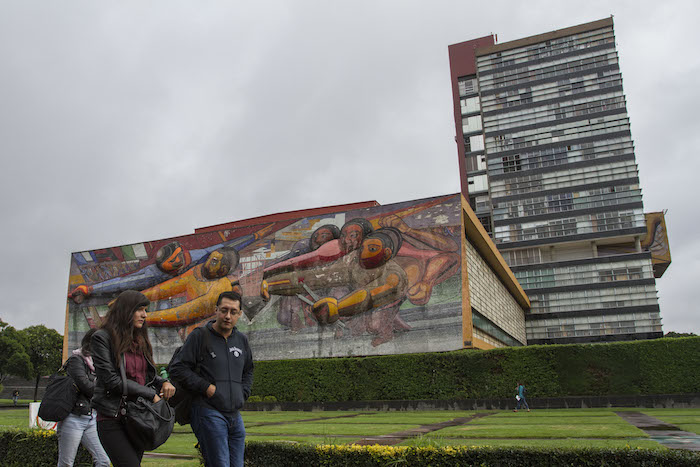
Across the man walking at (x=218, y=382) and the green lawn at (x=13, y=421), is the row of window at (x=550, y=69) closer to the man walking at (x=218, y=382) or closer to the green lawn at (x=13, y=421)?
the green lawn at (x=13, y=421)

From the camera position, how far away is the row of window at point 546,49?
67.1m

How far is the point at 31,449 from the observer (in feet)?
24.4

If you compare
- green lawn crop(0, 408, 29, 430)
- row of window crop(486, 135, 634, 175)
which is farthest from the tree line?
row of window crop(486, 135, 634, 175)

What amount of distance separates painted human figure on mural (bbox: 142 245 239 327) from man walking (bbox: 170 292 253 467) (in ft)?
88.8

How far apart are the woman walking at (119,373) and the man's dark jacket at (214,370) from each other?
0.56ft

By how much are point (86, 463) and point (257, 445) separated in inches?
94.8

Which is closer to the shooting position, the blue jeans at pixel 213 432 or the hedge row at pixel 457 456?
the blue jeans at pixel 213 432

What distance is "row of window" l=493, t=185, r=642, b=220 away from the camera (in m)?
62.2

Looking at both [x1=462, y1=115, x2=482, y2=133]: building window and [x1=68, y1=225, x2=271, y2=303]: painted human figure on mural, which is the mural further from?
[x1=462, y1=115, x2=482, y2=133]: building window

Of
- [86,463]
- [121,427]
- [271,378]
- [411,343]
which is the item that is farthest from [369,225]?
[121,427]

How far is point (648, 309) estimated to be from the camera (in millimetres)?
57844

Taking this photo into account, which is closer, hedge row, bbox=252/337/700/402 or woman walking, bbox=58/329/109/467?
woman walking, bbox=58/329/109/467

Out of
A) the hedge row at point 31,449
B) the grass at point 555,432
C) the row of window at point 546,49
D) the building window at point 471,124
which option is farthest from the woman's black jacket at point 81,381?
the building window at point 471,124

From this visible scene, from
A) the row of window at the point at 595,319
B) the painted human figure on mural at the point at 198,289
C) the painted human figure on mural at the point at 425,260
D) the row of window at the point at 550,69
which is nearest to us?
the painted human figure on mural at the point at 425,260
